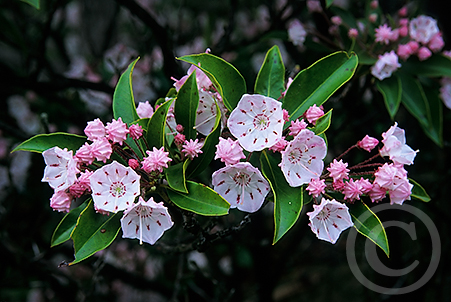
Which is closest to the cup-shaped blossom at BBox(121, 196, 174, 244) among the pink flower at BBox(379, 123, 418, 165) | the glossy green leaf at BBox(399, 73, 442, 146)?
the pink flower at BBox(379, 123, 418, 165)

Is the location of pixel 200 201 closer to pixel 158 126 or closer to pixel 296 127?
pixel 158 126

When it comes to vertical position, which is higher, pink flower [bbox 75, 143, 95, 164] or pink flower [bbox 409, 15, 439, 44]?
pink flower [bbox 75, 143, 95, 164]

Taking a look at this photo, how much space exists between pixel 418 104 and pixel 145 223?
1569 millimetres

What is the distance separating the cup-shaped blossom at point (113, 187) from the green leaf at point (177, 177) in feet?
0.38

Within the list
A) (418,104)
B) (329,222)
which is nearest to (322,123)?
(329,222)

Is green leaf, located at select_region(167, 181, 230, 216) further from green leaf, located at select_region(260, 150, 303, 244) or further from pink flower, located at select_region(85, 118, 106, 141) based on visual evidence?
pink flower, located at select_region(85, 118, 106, 141)

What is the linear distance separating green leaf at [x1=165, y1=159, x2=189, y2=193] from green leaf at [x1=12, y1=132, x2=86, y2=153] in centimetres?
34

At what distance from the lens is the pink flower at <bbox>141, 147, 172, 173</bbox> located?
1.20m

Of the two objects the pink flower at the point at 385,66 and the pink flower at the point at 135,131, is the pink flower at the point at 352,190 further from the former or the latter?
the pink flower at the point at 385,66

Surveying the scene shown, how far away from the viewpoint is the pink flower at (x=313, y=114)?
1.31 m

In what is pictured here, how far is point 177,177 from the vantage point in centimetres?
124

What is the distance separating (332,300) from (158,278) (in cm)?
173

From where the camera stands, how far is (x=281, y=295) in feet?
12.8

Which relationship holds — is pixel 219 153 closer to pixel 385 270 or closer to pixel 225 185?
pixel 225 185
